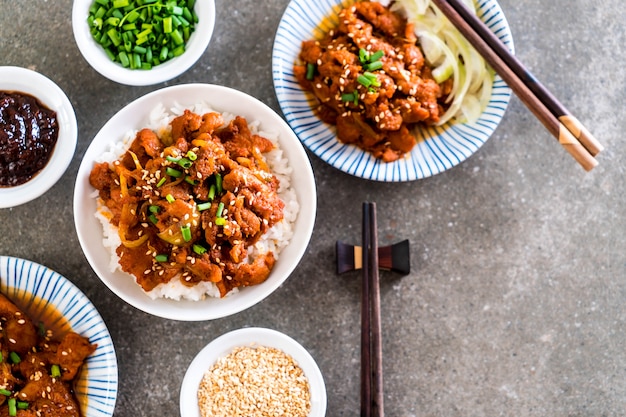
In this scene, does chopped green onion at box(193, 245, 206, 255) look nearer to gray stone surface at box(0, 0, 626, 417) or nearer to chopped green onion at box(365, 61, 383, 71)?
gray stone surface at box(0, 0, 626, 417)

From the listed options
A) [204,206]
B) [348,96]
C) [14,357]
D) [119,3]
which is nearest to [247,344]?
[204,206]

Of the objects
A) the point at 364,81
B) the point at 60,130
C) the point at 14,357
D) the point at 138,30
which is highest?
the point at 364,81

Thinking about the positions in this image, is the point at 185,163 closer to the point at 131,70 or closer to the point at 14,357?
the point at 131,70

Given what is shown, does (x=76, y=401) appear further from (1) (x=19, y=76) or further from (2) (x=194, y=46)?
(2) (x=194, y=46)

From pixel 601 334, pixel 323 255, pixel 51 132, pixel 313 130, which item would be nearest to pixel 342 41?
pixel 313 130

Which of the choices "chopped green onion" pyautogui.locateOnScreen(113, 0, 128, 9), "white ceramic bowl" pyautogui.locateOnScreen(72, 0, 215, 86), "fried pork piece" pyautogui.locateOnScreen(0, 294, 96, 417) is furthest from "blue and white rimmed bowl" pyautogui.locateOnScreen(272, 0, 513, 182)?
"fried pork piece" pyautogui.locateOnScreen(0, 294, 96, 417)

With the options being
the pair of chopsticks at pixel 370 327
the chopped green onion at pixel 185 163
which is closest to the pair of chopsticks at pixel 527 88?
the pair of chopsticks at pixel 370 327
